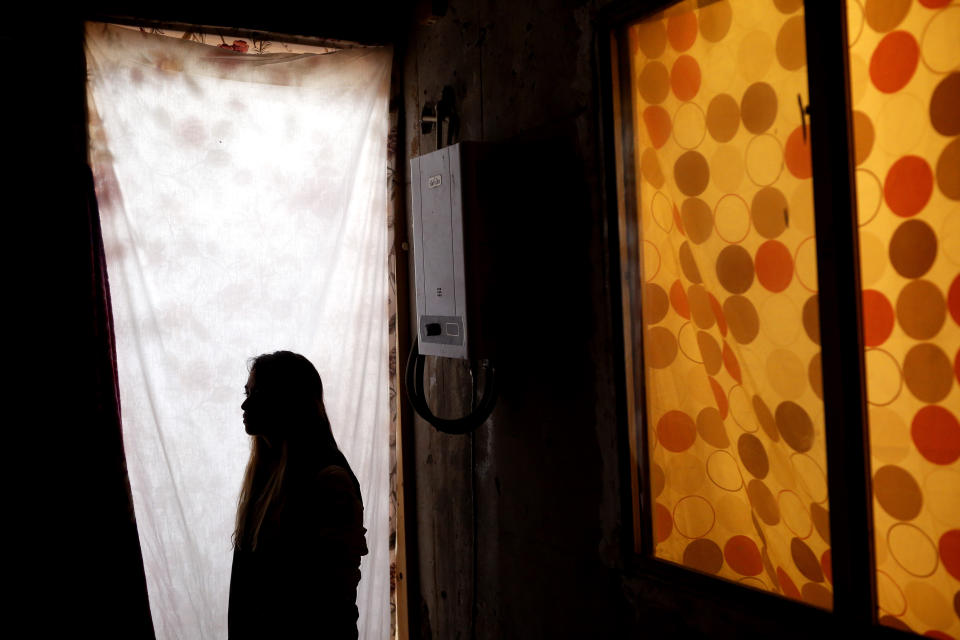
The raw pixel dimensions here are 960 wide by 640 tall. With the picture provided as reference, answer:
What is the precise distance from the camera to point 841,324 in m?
1.53

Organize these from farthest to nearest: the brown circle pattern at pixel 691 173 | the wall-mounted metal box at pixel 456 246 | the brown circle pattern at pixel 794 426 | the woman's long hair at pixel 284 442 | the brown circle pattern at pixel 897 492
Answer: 1. the wall-mounted metal box at pixel 456 246
2. the woman's long hair at pixel 284 442
3. the brown circle pattern at pixel 691 173
4. the brown circle pattern at pixel 794 426
5. the brown circle pattern at pixel 897 492

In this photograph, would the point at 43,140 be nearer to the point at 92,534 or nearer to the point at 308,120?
the point at 308,120

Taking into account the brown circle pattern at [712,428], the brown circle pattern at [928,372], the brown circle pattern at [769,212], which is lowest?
the brown circle pattern at [712,428]

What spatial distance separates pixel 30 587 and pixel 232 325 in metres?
1.09

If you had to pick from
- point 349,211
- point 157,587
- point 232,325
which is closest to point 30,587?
point 157,587

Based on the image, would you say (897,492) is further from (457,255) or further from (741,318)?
(457,255)

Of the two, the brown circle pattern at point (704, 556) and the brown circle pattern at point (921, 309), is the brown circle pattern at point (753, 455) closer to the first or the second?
the brown circle pattern at point (704, 556)

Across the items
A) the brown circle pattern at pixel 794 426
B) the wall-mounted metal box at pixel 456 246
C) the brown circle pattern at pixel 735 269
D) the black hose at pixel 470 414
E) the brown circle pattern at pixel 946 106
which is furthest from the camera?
the black hose at pixel 470 414

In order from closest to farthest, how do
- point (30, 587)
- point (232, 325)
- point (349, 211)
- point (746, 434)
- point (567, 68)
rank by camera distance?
point (746, 434), point (567, 68), point (30, 587), point (232, 325), point (349, 211)

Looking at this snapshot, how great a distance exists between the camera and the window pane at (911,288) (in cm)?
135

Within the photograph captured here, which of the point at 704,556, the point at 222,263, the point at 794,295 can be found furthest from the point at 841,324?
the point at 222,263

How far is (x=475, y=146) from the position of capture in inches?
94.3

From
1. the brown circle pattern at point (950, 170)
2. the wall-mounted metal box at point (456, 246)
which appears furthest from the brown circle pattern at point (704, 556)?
the brown circle pattern at point (950, 170)

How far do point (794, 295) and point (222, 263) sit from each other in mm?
2122
